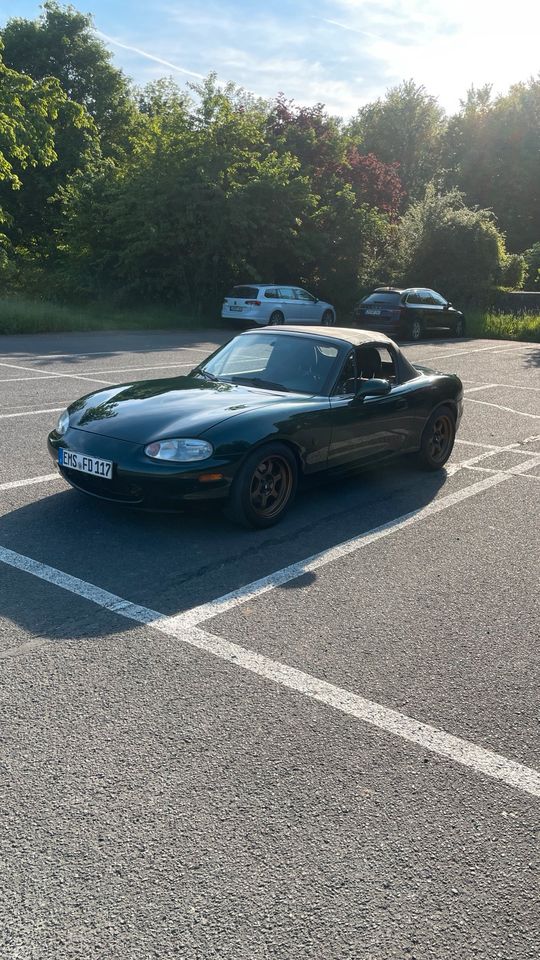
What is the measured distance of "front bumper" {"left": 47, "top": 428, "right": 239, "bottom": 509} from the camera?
5.17m

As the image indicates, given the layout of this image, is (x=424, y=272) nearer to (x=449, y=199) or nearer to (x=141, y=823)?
(x=449, y=199)

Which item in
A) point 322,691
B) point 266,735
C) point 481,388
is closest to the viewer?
point 266,735

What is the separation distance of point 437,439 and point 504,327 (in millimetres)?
20086

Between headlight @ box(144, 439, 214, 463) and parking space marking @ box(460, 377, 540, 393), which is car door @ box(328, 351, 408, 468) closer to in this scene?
headlight @ box(144, 439, 214, 463)

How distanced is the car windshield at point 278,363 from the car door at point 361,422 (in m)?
0.18

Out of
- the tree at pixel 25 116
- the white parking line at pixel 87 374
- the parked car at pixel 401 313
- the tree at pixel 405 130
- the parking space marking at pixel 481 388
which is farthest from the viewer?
the tree at pixel 405 130

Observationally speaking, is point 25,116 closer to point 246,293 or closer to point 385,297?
point 246,293

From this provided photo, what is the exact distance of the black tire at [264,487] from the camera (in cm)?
543

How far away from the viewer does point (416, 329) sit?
23203mm

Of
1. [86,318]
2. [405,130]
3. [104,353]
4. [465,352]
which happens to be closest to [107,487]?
[104,353]

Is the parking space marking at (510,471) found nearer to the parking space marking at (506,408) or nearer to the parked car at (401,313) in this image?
the parking space marking at (506,408)

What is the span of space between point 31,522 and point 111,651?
1997 mm

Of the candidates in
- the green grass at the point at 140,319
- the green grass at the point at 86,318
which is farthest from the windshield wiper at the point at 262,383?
the green grass at the point at 140,319

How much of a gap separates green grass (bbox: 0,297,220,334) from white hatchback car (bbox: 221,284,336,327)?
1.57 meters
